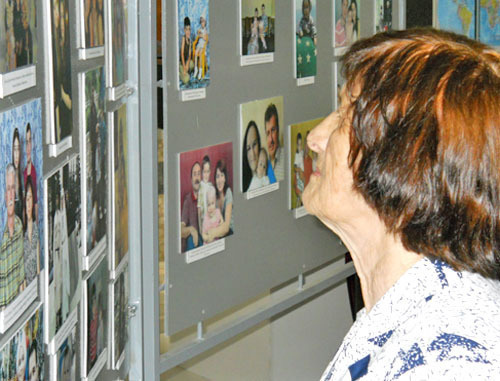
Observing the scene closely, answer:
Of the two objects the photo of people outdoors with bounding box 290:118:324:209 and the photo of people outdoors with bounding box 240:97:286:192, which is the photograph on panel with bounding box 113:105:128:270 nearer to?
the photo of people outdoors with bounding box 240:97:286:192

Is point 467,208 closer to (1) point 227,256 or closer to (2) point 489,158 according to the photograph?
(2) point 489,158

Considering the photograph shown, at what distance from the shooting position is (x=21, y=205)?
1.27m

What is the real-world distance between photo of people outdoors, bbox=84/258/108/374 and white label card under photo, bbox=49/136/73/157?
34cm

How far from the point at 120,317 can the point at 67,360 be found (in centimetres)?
55

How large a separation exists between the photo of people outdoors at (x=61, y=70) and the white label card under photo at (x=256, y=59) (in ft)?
3.61

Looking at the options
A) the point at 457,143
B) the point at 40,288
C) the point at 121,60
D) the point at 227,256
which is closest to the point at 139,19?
the point at 121,60

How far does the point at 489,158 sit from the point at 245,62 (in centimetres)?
142

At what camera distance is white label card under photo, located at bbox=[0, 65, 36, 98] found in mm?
1169

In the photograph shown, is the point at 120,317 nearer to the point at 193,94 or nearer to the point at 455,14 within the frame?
the point at 193,94

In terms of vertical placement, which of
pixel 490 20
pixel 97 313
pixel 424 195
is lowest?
pixel 97 313

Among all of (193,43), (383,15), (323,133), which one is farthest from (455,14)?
(323,133)

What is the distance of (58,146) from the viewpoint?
56.8 inches

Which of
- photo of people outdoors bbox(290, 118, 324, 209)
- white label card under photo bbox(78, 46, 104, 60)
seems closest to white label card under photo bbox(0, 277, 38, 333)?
white label card under photo bbox(78, 46, 104, 60)

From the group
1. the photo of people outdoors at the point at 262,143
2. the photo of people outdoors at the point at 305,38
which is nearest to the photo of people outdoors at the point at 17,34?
the photo of people outdoors at the point at 262,143
